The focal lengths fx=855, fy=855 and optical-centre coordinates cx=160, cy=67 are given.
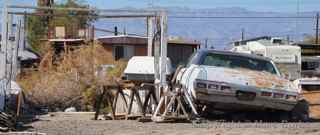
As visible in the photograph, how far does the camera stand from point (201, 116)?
66.7 ft

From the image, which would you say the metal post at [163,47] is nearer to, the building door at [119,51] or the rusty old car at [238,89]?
the rusty old car at [238,89]

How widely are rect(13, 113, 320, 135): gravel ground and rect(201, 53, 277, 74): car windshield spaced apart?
7.80 feet

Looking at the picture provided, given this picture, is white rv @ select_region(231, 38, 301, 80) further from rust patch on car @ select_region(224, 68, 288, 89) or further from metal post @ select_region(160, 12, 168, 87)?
rust patch on car @ select_region(224, 68, 288, 89)

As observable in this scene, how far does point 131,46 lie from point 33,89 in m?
31.2

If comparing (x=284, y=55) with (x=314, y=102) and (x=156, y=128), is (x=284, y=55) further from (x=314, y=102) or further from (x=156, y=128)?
(x=156, y=128)

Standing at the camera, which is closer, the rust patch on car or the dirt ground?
the rust patch on car

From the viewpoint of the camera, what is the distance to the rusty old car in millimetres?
19109

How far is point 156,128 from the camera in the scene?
1720 cm

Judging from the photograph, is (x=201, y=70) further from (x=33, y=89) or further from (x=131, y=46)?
(x=131, y=46)

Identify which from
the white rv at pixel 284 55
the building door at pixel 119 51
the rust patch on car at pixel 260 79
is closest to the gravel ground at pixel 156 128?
the rust patch on car at pixel 260 79

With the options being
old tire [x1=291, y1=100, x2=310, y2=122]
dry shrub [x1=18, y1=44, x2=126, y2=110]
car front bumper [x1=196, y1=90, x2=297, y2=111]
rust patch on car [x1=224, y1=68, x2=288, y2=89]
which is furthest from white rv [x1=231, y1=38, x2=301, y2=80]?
car front bumper [x1=196, y1=90, x2=297, y2=111]

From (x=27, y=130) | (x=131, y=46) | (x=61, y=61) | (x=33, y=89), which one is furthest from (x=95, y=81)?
(x=131, y=46)

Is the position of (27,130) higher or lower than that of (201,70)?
lower

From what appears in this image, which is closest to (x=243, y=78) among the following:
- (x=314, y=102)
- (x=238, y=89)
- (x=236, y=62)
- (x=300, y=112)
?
(x=238, y=89)
